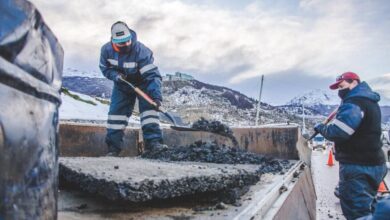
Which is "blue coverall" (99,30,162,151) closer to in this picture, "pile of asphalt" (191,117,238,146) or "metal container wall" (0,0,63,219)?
"pile of asphalt" (191,117,238,146)

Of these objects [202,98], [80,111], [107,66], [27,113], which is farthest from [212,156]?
[202,98]

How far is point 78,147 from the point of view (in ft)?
11.9

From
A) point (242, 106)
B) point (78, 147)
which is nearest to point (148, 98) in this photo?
point (78, 147)

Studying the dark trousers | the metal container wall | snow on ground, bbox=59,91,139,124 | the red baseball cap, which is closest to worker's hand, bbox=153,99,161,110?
the red baseball cap

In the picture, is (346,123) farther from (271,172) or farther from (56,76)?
(56,76)

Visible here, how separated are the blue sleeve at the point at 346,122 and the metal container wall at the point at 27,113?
3.26m

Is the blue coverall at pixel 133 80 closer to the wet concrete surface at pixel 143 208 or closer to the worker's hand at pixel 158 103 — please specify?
the worker's hand at pixel 158 103

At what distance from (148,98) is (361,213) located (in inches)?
102

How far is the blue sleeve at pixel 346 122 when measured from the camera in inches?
137

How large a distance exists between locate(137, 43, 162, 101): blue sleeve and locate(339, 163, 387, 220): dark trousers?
2.32 m

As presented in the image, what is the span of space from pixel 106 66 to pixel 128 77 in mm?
299

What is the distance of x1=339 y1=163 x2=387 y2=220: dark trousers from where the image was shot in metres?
3.37

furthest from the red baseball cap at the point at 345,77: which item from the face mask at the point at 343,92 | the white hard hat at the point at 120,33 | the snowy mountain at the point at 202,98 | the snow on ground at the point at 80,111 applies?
the snowy mountain at the point at 202,98

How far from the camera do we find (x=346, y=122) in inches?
138
